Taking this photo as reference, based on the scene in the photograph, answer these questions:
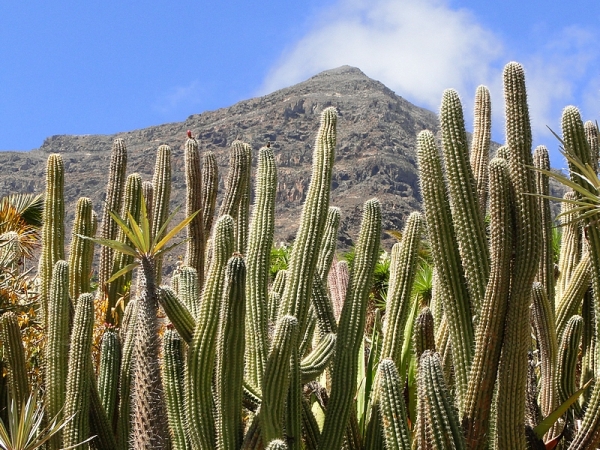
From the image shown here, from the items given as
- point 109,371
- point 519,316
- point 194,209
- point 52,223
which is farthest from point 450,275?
point 52,223

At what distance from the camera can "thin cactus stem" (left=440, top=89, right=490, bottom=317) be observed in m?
4.70

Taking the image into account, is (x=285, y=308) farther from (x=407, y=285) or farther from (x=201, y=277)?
(x=201, y=277)

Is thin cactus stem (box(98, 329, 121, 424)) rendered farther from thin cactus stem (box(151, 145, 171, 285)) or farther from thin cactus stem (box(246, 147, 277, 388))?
thin cactus stem (box(151, 145, 171, 285))

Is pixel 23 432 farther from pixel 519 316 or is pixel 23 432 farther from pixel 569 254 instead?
pixel 569 254

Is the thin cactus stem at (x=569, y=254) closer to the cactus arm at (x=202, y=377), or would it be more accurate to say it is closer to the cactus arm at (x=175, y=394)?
the cactus arm at (x=202, y=377)

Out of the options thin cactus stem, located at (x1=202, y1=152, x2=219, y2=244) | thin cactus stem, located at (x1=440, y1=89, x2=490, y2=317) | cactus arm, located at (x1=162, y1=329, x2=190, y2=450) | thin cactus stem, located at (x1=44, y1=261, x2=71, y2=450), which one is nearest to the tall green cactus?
thin cactus stem, located at (x1=202, y1=152, x2=219, y2=244)

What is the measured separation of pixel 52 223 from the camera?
24.7 ft

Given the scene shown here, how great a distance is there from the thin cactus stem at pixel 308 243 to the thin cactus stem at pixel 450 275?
0.91 meters

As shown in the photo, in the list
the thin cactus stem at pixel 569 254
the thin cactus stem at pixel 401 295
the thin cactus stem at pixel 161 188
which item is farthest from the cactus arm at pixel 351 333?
the thin cactus stem at pixel 161 188

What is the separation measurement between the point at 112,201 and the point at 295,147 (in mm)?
71609

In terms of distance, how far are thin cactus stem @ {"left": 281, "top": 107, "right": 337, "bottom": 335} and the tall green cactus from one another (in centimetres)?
283

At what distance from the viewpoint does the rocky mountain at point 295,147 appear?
65.4 meters

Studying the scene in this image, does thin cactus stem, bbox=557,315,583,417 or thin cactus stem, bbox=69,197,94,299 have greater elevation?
thin cactus stem, bbox=69,197,94,299

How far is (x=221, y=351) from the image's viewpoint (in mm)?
4953
